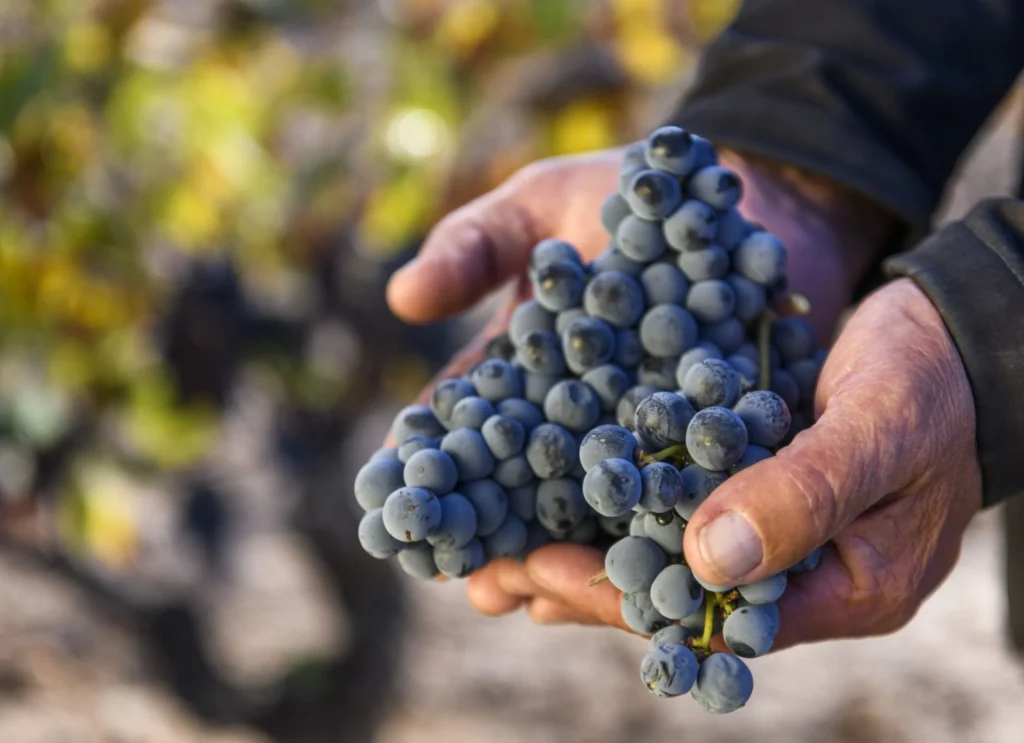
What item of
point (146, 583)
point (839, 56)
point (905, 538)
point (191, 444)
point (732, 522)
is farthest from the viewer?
point (146, 583)

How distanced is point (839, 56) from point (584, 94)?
0.70m

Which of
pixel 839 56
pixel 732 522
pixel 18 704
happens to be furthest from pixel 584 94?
pixel 18 704

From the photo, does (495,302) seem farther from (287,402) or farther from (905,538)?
(905,538)

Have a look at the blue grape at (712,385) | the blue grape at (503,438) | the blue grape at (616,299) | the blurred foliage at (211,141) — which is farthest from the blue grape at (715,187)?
the blurred foliage at (211,141)

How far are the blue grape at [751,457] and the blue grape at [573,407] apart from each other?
19 cm

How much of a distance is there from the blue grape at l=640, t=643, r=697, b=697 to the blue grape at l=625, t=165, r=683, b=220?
46 centimetres

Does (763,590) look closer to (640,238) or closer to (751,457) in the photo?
(751,457)

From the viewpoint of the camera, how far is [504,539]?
1.03 m

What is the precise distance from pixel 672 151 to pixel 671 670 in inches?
21.4

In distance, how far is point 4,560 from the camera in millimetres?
2416

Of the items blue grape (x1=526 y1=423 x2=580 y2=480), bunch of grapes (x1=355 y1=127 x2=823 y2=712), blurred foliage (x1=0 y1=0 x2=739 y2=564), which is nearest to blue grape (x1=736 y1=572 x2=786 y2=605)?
bunch of grapes (x1=355 y1=127 x2=823 y2=712)

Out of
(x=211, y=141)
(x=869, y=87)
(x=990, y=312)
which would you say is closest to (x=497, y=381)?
(x=990, y=312)

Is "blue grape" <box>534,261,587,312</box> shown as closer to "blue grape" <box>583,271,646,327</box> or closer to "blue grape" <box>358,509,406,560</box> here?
"blue grape" <box>583,271,646,327</box>

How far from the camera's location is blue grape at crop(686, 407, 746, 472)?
854 millimetres
